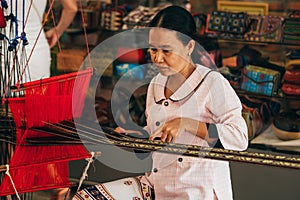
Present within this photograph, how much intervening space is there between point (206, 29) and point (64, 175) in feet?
5.33

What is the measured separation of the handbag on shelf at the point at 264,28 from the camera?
2986 millimetres

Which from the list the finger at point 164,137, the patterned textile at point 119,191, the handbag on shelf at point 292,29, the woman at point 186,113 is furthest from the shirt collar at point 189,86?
the handbag on shelf at point 292,29

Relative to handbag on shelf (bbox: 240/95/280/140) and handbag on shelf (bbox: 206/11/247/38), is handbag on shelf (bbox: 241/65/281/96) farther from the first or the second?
handbag on shelf (bbox: 206/11/247/38)

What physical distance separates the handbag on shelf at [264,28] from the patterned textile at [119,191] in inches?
61.9

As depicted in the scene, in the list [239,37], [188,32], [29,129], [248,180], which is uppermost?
[188,32]

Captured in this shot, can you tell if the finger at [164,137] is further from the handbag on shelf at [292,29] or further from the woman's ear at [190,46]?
the handbag on shelf at [292,29]

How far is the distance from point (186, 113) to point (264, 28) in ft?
5.18

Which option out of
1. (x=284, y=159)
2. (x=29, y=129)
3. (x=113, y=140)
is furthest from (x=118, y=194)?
(x=284, y=159)

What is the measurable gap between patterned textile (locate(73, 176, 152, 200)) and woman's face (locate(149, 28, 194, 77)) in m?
0.32

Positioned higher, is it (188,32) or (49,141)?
(188,32)

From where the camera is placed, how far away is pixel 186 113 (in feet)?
5.11

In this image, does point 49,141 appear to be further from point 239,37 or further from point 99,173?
point 239,37

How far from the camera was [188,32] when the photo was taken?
149cm

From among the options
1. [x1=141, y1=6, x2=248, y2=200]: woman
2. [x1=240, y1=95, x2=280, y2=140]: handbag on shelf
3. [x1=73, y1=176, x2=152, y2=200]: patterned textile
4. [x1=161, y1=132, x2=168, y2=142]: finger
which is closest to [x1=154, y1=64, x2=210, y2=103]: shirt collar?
[x1=141, y1=6, x2=248, y2=200]: woman
